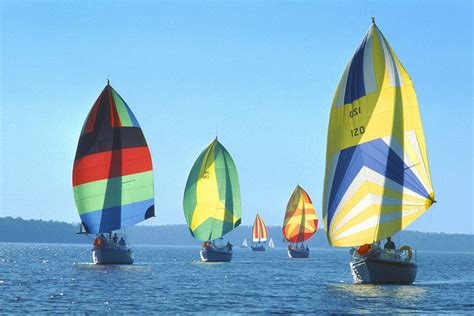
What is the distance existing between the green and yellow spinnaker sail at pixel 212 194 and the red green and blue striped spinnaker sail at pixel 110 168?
14.3 m

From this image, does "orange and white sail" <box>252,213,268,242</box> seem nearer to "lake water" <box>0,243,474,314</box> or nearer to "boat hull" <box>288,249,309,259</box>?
"boat hull" <box>288,249,309,259</box>

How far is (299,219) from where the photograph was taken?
11931 centimetres

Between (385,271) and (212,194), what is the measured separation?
3595 centimetres

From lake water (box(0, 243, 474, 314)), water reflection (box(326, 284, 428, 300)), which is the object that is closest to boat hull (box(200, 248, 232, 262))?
lake water (box(0, 243, 474, 314))

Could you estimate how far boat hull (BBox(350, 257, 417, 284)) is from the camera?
4759cm

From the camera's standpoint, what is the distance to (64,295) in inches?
1752

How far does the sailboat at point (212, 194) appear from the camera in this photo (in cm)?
8212

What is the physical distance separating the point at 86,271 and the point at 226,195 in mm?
20369

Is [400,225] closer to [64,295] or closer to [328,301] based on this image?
[328,301]

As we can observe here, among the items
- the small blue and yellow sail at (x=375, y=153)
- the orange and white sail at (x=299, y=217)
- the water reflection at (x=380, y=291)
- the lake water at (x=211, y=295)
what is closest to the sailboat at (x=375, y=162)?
the small blue and yellow sail at (x=375, y=153)

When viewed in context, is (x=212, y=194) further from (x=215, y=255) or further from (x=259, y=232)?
(x=259, y=232)

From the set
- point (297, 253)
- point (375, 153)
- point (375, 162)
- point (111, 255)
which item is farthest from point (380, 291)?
point (297, 253)

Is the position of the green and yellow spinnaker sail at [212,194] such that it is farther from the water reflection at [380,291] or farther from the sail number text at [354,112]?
the sail number text at [354,112]

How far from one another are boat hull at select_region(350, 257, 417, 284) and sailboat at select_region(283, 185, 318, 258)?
69.0 metres
